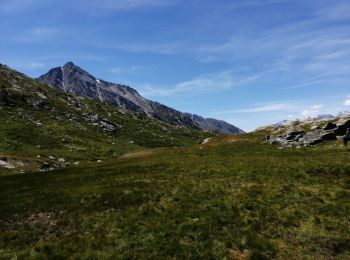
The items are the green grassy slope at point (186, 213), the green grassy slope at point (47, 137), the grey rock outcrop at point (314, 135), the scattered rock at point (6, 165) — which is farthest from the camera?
the green grassy slope at point (47, 137)

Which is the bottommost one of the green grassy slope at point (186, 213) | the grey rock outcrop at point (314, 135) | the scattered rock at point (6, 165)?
the green grassy slope at point (186, 213)

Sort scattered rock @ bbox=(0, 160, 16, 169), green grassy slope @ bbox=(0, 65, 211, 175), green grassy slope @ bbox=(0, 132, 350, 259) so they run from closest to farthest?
green grassy slope @ bbox=(0, 132, 350, 259) < scattered rock @ bbox=(0, 160, 16, 169) < green grassy slope @ bbox=(0, 65, 211, 175)

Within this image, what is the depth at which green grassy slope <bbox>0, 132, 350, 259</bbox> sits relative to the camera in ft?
76.4

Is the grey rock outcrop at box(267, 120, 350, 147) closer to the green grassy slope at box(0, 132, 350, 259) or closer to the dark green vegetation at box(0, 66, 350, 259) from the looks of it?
the dark green vegetation at box(0, 66, 350, 259)

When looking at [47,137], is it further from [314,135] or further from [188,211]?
[188,211]

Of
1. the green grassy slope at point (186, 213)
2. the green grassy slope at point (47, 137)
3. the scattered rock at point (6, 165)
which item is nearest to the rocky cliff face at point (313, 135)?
the green grassy slope at point (186, 213)

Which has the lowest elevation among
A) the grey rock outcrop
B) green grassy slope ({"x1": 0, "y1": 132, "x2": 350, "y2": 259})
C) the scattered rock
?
green grassy slope ({"x1": 0, "y1": 132, "x2": 350, "y2": 259})

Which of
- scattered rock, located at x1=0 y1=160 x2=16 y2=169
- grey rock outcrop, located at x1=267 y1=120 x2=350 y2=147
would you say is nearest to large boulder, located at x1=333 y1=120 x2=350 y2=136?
grey rock outcrop, located at x1=267 y1=120 x2=350 y2=147

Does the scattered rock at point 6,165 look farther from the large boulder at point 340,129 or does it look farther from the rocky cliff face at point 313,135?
the large boulder at point 340,129

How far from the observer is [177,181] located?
4384 cm

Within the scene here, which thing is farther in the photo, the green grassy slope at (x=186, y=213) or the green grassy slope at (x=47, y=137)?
the green grassy slope at (x=47, y=137)

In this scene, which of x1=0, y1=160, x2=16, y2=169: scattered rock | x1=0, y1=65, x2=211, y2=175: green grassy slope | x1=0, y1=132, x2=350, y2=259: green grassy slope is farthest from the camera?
x1=0, y1=65, x2=211, y2=175: green grassy slope

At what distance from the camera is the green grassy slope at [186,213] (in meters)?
23.3

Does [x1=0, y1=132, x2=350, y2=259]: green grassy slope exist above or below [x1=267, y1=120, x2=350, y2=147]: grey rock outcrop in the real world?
below
